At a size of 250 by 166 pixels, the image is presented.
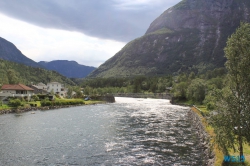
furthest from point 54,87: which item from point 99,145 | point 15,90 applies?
point 99,145

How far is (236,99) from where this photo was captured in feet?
69.8

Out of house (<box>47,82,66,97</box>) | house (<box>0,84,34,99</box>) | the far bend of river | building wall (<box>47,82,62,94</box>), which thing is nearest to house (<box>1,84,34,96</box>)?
house (<box>0,84,34,99</box>)

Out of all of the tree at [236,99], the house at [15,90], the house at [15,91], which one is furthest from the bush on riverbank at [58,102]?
the tree at [236,99]

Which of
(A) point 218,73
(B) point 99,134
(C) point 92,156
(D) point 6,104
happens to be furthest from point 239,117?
(A) point 218,73

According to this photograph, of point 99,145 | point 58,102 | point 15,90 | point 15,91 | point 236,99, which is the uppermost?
point 15,90

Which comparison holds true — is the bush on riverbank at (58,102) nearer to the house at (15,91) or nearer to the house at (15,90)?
the house at (15,91)

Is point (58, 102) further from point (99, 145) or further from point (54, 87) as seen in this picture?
point (99, 145)

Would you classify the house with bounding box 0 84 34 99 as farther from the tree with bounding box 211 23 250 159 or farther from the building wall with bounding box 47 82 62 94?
the tree with bounding box 211 23 250 159

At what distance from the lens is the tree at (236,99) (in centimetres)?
2067

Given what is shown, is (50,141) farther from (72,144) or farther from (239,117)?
(239,117)

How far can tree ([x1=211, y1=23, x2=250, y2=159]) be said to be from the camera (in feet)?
67.8

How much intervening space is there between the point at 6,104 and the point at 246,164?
81.2 meters

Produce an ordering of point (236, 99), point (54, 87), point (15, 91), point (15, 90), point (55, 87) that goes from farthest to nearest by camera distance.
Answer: point (55, 87)
point (54, 87)
point (15, 91)
point (15, 90)
point (236, 99)

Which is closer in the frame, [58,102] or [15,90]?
[15,90]
